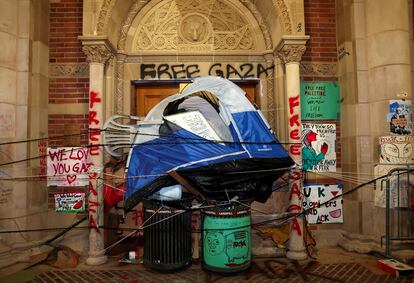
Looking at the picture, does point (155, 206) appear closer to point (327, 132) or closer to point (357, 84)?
point (327, 132)

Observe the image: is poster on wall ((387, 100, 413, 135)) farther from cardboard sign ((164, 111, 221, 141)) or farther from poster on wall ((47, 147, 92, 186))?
poster on wall ((47, 147, 92, 186))

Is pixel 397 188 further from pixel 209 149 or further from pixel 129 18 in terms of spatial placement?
pixel 129 18

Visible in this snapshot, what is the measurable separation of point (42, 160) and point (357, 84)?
5716 mm

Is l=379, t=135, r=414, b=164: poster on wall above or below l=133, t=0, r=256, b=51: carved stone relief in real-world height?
below

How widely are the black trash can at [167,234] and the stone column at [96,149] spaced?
970 millimetres

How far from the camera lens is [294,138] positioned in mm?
4809

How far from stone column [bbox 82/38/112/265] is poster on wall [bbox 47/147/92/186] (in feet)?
1.95

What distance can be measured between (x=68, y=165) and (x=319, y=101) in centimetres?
467

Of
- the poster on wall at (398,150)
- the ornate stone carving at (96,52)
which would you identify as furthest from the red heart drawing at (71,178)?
the poster on wall at (398,150)

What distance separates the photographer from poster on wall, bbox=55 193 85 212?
5191 mm

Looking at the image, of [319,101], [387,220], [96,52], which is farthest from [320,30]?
[96,52]

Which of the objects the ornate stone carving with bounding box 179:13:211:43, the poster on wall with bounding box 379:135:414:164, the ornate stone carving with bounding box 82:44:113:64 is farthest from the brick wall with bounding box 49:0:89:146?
the poster on wall with bounding box 379:135:414:164

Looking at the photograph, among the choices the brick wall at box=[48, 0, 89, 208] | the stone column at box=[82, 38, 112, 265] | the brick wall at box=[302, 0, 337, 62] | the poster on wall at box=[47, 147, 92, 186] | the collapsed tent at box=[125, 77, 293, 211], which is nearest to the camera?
the collapsed tent at box=[125, 77, 293, 211]

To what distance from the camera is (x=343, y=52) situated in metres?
5.35
